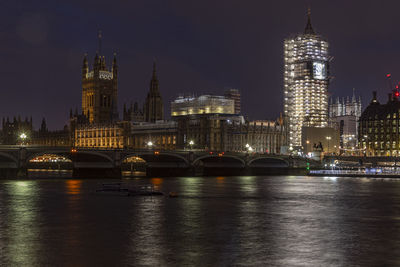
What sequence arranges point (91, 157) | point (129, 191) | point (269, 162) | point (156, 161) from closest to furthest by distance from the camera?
point (129, 191) → point (91, 157) → point (156, 161) → point (269, 162)

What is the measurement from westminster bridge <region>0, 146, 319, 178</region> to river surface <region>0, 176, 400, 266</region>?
53757 mm

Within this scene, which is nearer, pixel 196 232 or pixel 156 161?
pixel 196 232

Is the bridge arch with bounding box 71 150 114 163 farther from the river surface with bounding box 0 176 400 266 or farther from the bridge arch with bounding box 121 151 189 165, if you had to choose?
the river surface with bounding box 0 176 400 266

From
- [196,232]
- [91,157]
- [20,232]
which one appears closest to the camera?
[20,232]

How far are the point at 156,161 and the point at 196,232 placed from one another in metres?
118

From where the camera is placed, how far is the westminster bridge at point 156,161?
375 ft

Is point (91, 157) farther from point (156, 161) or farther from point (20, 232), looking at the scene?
point (20, 232)

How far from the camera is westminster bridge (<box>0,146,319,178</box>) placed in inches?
4505

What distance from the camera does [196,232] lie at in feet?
125

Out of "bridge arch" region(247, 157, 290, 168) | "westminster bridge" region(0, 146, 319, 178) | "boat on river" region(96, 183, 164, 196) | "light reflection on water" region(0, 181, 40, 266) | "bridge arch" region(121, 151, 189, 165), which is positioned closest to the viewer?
"light reflection on water" region(0, 181, 40, 266)

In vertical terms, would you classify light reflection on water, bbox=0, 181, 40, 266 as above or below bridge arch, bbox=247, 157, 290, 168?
below

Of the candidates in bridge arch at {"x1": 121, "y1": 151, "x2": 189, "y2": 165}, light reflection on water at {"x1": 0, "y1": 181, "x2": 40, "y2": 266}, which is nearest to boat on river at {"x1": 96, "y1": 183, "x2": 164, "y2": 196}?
light reflection on water at {"x1": 0, "y1": 181, "x2": 40, "y2": 266}

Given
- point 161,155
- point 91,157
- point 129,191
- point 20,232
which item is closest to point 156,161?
point 161,155

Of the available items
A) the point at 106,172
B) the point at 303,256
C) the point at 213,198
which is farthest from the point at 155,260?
the point at 106,172
